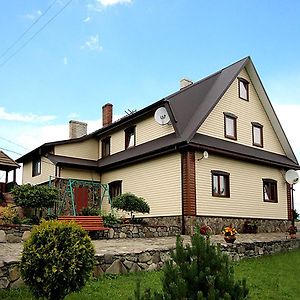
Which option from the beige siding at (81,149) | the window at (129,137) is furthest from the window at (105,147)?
the window at (129,137)

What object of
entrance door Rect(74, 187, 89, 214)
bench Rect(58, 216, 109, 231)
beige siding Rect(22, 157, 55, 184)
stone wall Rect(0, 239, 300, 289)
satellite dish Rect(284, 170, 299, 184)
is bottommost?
stone wall Rect(0, 239, 300, 289)

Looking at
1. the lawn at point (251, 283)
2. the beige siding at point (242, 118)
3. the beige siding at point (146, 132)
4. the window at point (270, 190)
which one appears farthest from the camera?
the window at point (270, 190)

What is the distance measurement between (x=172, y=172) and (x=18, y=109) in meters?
5.94

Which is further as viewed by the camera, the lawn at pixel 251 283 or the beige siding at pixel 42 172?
the beige siding at pixel 42 172

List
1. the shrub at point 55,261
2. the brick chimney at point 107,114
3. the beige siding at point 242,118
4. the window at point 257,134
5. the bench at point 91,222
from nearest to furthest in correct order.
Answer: the shrub at point 55,261, the bench at point 91,222, the beige siding at point 242,118, the window at point 257,134, the brick chimney at point 107,114

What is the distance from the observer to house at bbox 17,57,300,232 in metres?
15.1

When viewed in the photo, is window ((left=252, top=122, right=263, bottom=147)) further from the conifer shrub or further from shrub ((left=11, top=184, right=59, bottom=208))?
the conifer shrub

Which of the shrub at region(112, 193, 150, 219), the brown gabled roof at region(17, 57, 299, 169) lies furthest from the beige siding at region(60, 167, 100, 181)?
the shrub at region(112, 193, 150, 219)

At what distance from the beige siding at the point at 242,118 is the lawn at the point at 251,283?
643 cm

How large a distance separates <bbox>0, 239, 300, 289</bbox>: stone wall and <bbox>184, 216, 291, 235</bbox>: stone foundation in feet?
6.73

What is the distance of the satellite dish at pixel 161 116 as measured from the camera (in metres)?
16.1

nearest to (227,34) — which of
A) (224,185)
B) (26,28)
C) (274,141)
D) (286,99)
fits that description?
(286,99)

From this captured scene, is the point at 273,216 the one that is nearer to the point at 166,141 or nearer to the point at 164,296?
the point at 166,141

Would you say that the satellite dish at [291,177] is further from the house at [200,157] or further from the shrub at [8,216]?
the shrub at [8,216]
